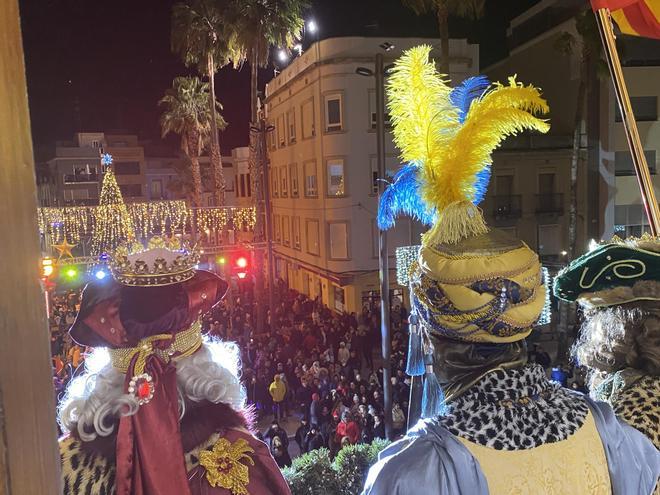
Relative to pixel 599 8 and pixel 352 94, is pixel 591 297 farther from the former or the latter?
pixel 352 94

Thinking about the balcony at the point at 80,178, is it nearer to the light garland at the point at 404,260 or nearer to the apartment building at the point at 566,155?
the apartment building at the point at 566,155

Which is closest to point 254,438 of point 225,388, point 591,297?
point 225,388

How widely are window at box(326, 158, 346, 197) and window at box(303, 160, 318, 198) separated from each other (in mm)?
1181

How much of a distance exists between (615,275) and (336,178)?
19.0m

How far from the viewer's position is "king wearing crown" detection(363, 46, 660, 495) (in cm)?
191

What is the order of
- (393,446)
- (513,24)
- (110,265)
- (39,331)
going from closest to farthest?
(39,331) → (393,446) → (110,265) → (513,24)

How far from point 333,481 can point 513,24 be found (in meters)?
26.6

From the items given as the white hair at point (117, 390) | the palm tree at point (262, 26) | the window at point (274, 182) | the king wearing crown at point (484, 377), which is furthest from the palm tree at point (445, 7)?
the window at point (274, 182)

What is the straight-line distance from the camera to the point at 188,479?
2447mm

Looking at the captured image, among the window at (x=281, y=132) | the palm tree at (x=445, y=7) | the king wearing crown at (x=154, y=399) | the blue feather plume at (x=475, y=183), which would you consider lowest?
the king wearing crown at (x=154, y=399)

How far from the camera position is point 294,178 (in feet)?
84.1

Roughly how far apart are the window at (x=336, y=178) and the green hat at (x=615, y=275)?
18.4 m

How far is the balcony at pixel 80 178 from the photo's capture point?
3916 cm

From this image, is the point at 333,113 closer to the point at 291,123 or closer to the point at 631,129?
the point at 291,123
